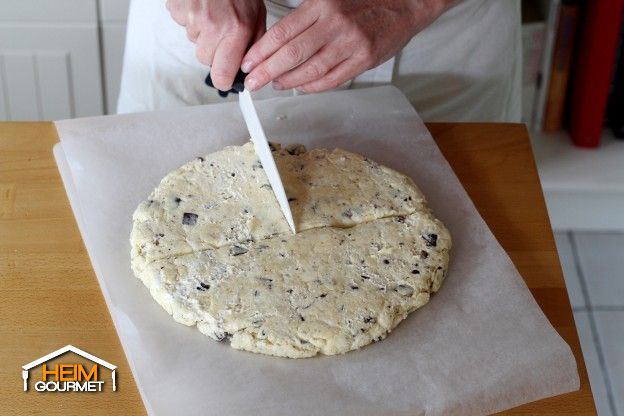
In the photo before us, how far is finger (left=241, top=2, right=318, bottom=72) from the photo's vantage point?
109 centimetres

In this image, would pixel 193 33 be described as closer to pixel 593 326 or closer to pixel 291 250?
pixel 291 250

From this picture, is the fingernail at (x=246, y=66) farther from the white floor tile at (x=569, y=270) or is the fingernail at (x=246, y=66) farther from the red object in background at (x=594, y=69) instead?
the white floor tile at (x=569, y=270)

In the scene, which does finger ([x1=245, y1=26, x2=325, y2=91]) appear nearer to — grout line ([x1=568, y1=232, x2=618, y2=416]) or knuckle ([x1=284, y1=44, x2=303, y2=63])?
knuckle ([x1=284, y1=44, x2=303, y2=63])

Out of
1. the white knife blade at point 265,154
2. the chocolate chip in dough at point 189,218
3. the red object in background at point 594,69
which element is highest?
the white knife blade at point 265,154

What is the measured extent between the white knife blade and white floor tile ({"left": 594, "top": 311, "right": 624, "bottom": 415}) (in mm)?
1117

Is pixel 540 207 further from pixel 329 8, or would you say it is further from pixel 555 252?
pixel 329 8

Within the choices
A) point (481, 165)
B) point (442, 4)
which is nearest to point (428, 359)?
Answer: point (481, 165)

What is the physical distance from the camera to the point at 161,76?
139cm

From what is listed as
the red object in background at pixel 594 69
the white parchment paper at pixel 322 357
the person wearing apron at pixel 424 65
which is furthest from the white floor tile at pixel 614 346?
the white parchment paper at pixel 322 357

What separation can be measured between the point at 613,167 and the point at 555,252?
3.39 ft

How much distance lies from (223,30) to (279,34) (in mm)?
78

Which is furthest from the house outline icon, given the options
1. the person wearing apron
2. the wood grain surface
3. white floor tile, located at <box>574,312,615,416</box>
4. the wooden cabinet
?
white floor tile, located at <box>574,312,615,416</box>

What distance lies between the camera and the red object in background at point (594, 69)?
6.19 ft

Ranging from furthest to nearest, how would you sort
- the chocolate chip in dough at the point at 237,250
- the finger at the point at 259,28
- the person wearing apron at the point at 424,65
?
1. the person wearing apron at the point at 424,65
2. the finger at the point at 259,28
3. the chocolate chip in dough at the point at 237,250
